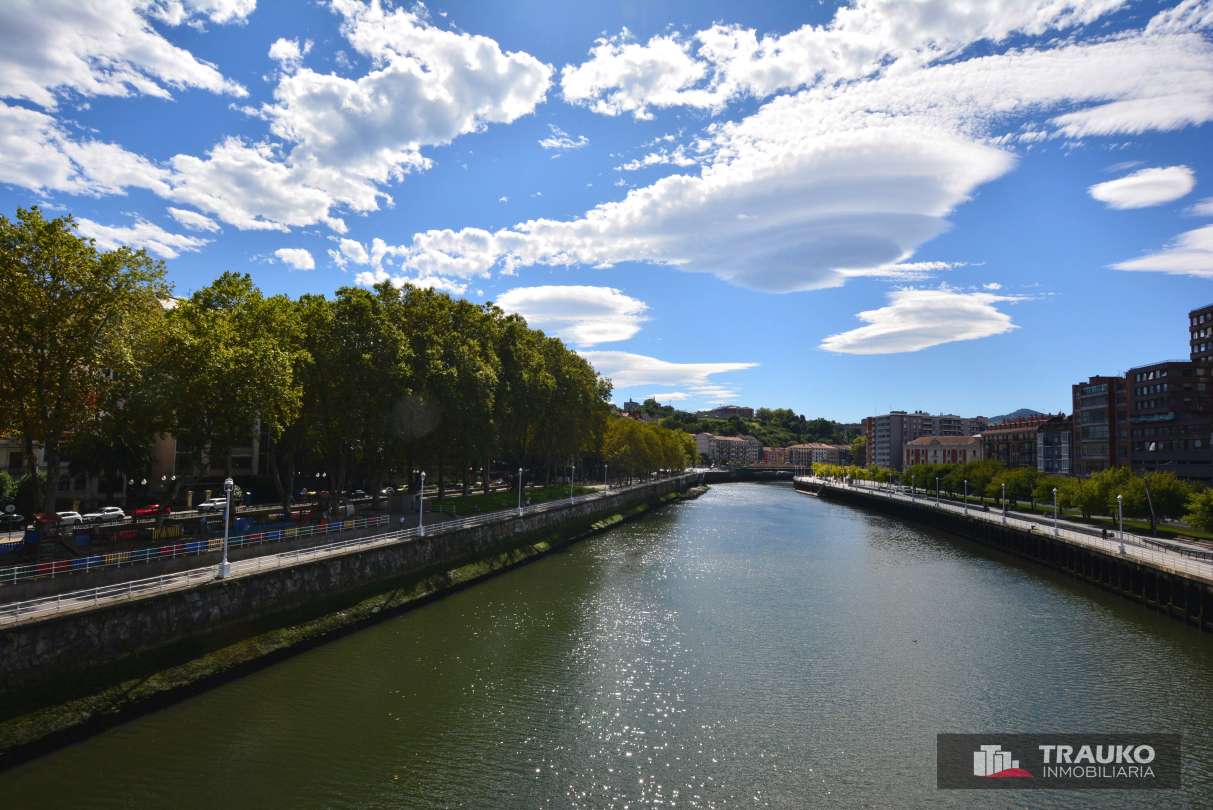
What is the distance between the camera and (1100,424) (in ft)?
423

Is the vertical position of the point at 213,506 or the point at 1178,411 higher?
the point at 1178,411

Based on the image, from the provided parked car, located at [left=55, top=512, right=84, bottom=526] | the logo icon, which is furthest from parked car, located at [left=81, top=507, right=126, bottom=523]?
the logo icon

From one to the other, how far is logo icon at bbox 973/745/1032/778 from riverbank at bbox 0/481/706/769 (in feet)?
96.2

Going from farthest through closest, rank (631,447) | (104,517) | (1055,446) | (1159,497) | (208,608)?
(1055,446), (631,447), (1159,497), (104,517), (208,608)

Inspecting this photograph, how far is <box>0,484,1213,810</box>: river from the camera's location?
21.2 m

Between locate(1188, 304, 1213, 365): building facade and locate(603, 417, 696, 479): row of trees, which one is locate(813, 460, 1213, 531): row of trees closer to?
→ locate(1188, 304, 1213, 365): building facade

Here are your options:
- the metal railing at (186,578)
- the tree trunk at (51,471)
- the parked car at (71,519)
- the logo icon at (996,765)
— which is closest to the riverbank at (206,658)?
the metal railing at (186,578)

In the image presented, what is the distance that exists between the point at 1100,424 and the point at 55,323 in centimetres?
15469

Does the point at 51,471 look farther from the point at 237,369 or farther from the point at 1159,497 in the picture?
the point at 1159,497

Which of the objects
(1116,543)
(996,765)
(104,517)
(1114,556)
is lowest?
(996,765)

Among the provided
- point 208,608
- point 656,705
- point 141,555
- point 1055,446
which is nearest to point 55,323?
point 141,555

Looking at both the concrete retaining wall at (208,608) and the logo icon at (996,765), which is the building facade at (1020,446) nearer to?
the concrete retaining wall at (208,608)

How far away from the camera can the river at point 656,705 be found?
2122 cm

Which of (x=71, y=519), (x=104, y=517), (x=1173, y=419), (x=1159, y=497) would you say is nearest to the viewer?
(x=71, y=519)
